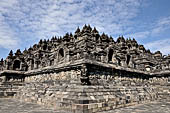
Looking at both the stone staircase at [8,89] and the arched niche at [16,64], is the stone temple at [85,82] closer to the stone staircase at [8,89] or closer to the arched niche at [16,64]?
the stone staircase at [8,89]

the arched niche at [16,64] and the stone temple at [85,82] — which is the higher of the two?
the arched niche at [16,64]

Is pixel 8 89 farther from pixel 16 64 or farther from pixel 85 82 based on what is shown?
pixel 85 82

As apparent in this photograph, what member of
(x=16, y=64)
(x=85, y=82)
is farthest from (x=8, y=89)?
(x=85, y=82)

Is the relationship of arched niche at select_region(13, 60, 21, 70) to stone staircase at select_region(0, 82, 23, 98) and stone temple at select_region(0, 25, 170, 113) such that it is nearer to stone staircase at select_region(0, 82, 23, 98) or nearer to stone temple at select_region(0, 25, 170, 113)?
stone temple at select_region(0, 25, 170, 113)

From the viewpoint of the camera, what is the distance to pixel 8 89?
16.5 metres

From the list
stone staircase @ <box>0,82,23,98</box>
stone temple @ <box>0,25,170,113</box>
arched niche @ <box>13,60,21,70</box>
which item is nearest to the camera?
stone temple @ <box>0,25,170,113</box>

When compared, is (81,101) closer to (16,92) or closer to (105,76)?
(105,76)

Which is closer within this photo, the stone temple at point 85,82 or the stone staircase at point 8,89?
the stone temple at point 85,82

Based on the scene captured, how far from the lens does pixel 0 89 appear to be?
1619 cm

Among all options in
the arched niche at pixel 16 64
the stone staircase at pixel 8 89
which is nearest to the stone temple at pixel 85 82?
the stone staircase at pixel 8 89

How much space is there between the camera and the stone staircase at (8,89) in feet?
52.7

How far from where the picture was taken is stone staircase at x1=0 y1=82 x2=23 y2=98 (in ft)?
52.7

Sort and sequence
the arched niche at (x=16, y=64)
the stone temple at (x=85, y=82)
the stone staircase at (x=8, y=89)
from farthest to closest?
1. the arched niche at (x=16, y=64)
2. the stone staircase at (x=8, y=89)
3. the stone temple at (x=85, y=82)

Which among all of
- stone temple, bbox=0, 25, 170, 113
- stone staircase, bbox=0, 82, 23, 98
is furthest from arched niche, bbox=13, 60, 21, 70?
stone staircase, bbox=0, 82, 23, 98
